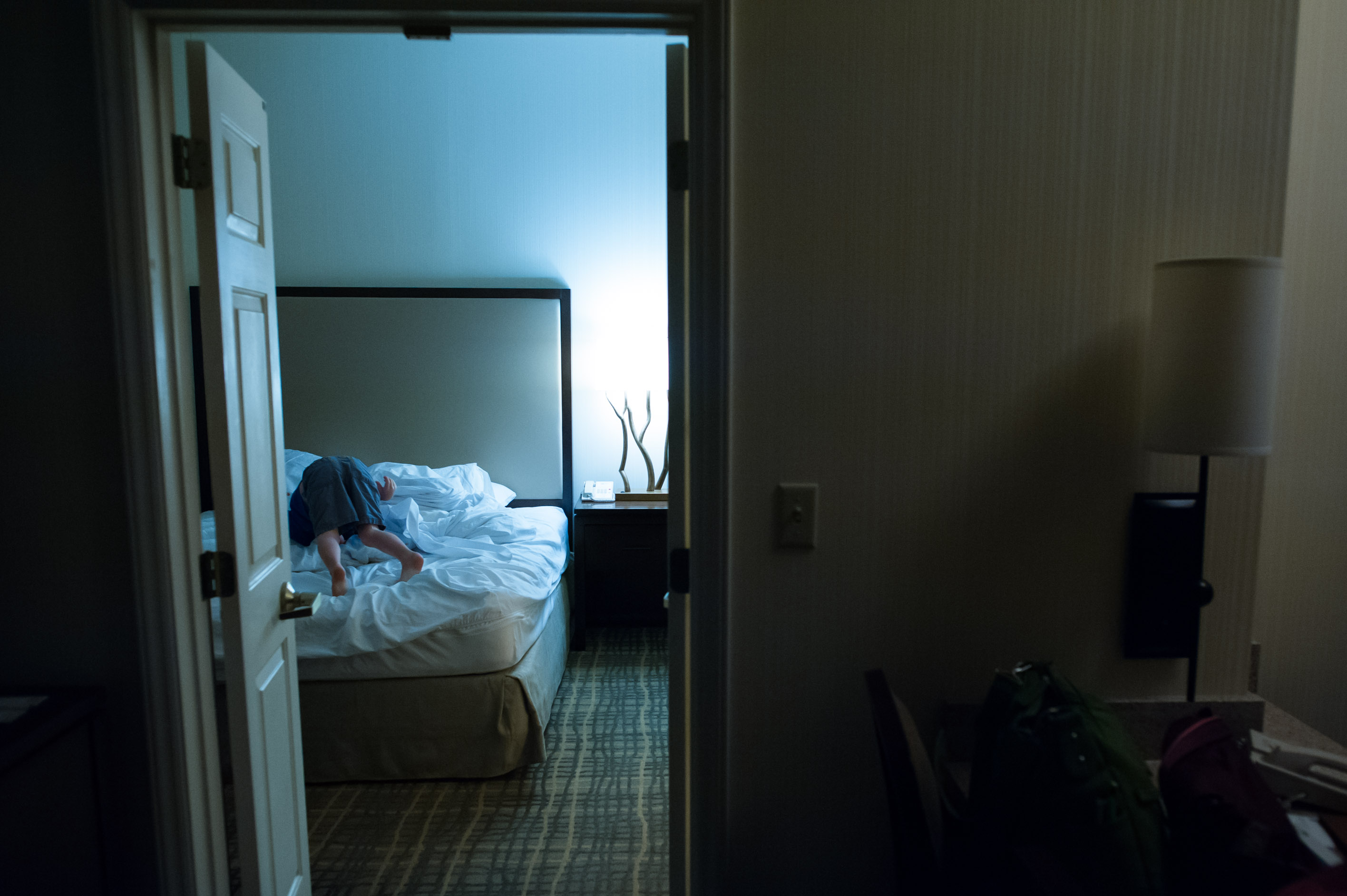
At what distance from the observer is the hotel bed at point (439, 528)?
249 cm

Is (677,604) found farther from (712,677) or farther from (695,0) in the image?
(695,0)

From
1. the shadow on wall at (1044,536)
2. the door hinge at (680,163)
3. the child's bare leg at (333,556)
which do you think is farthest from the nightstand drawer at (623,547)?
the door hinge at (680,163)

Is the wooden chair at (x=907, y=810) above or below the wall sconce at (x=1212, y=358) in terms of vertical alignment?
below

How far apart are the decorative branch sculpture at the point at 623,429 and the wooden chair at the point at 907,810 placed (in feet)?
10.0

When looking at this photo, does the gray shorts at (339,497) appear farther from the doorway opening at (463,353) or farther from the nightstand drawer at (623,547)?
the nightstand drawer at (623,547)

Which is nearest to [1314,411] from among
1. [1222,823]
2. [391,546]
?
[1222,823]

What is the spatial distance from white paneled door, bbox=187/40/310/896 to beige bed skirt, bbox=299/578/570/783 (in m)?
0.72

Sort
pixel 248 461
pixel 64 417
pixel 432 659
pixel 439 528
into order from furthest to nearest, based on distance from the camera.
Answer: pixel 439 528
pixel 432 659
pixel 248 461
pixel 64 417

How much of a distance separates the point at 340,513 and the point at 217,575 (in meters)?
1.55

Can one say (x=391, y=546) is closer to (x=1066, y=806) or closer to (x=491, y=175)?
(x=491, y=175)

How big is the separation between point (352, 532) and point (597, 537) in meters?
1.21

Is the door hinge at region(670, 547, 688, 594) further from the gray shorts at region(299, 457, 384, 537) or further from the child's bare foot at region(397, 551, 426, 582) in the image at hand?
the gray shorts at region(299, 457, 384, 537)

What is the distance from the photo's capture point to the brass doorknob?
1639 millimetres

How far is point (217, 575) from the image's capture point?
142 centimetres
